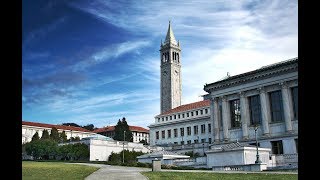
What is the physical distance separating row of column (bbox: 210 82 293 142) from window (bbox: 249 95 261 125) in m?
0.64

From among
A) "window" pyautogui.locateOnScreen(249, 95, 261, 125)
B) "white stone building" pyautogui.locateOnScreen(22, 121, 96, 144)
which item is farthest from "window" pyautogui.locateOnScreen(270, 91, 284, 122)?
"white stone building" pyautogui.locateOnScreen(22, 121, 96, 144)

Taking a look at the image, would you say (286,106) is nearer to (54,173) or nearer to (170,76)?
(54,173)

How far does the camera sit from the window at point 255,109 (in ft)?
192

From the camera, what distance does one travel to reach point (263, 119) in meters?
56.5

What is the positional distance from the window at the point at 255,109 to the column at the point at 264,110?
151cm

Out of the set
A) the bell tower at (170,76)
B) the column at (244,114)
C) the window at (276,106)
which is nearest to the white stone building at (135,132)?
the bell tower at (170,76)

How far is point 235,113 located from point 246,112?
2.86 m

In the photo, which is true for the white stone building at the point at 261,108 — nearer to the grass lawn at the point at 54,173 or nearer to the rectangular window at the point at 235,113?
the rectangular window at the point at 235,113

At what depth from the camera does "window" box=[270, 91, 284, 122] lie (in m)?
55.6

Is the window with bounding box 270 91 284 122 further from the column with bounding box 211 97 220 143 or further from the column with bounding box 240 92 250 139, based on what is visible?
the column with bounding box 211 97 220 143
